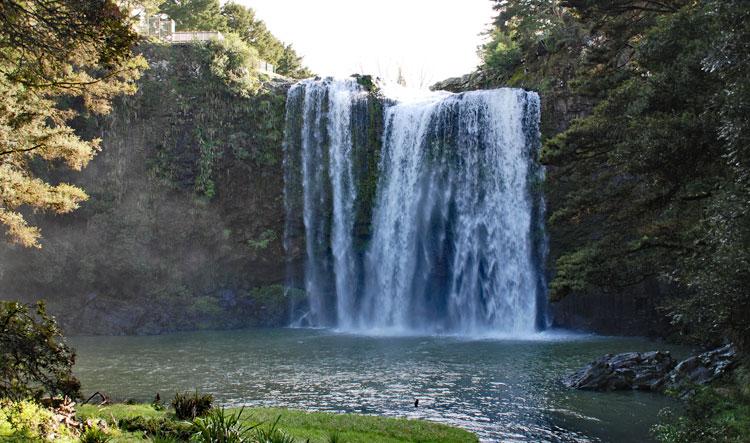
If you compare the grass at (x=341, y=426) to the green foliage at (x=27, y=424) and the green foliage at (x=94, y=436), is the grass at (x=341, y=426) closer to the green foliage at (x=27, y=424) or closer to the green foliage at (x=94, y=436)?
the green foliage at (x=94, y=436)

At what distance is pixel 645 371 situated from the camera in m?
16.6

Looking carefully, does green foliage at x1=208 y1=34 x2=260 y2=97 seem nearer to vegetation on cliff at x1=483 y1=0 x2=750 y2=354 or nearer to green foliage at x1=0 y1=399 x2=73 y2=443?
vegetation on cliff at x1=483 y1=0 x2=750 y2=354

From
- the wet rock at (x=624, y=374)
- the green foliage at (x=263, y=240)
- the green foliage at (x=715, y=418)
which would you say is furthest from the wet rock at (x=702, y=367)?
the green foliage at (x=263, y=240)

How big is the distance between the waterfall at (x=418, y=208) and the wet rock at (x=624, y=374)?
37.0 feet

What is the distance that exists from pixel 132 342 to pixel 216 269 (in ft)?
27.3

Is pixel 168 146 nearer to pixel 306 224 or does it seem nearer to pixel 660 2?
pixel 306 224

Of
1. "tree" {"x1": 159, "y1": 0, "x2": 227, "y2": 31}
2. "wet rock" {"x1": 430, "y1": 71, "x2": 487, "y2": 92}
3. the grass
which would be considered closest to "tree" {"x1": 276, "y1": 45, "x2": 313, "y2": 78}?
"tree" {"x1": 159, "y1": 0, "x2": 227, "y2": 31}

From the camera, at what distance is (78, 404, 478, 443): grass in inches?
399

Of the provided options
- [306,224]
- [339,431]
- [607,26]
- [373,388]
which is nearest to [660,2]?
[607,26]

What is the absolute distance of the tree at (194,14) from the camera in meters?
52.5

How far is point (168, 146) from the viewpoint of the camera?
36438 millimetres

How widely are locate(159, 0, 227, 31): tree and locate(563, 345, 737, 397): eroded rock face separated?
44.3 m

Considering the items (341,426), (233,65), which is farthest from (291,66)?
(341,426)

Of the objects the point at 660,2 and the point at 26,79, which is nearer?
the point at 26,79
